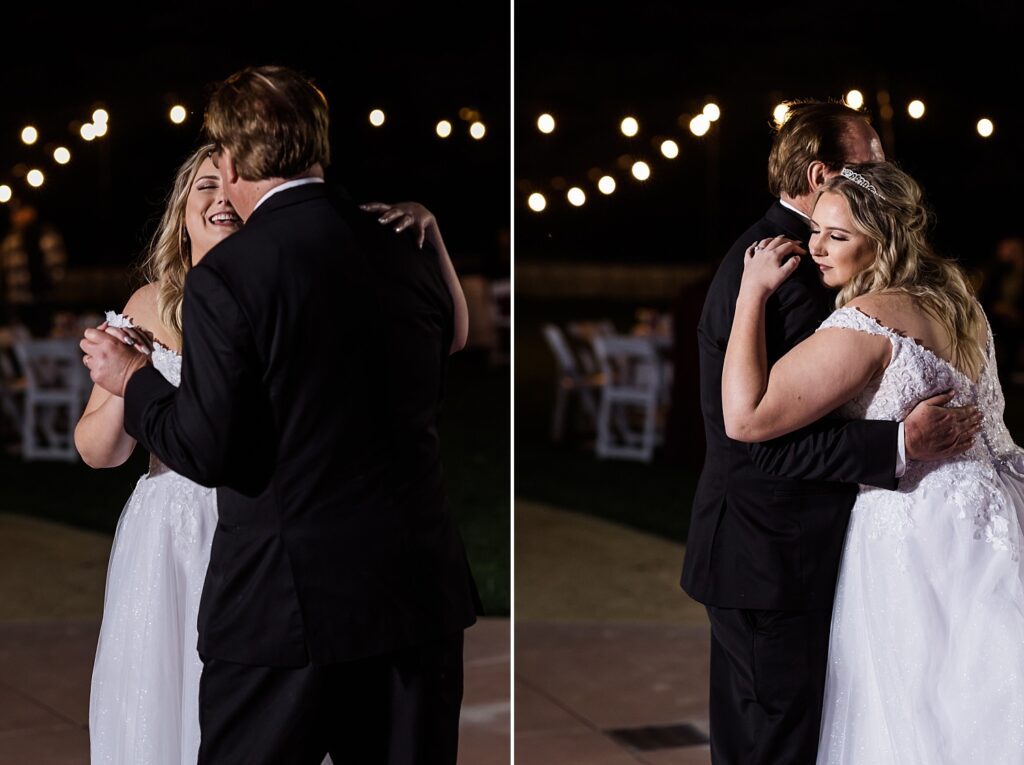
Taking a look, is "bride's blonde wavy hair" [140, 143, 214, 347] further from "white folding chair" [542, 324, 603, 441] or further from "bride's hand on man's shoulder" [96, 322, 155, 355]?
"white folding chair" [542, 324, 603, 441]

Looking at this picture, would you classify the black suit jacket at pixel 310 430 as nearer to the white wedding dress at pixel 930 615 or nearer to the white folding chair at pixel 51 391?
the white wedding dress at pixel 930 615

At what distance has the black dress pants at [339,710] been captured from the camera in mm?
2129

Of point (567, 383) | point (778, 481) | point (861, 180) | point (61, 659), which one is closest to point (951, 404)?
point (778, 481)

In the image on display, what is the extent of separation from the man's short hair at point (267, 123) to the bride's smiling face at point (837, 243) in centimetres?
101

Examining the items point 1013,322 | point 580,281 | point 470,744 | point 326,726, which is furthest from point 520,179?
point 326,726

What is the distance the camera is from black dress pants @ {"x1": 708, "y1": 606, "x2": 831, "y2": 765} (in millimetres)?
2605

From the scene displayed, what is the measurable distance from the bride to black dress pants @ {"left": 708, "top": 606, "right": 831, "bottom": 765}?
0.13 feet

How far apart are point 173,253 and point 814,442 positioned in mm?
1331

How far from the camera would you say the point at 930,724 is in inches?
101

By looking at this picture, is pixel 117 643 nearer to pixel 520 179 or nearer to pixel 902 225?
pixel 902 225

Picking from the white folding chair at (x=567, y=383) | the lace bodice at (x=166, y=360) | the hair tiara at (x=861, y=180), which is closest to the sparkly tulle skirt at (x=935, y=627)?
the hair tiara at (x=861, y=180)

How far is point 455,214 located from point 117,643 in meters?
18.6

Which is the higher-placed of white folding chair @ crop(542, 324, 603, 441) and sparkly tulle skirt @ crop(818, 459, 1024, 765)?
sparkly tulle skirt @ crop(818, 459, 1024, 765)

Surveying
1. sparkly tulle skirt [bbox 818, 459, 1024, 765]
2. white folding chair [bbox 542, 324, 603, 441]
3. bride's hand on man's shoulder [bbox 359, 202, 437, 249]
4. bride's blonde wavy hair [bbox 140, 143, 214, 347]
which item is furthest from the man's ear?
white folding chair [bbox 542, 324, 603, 441]
